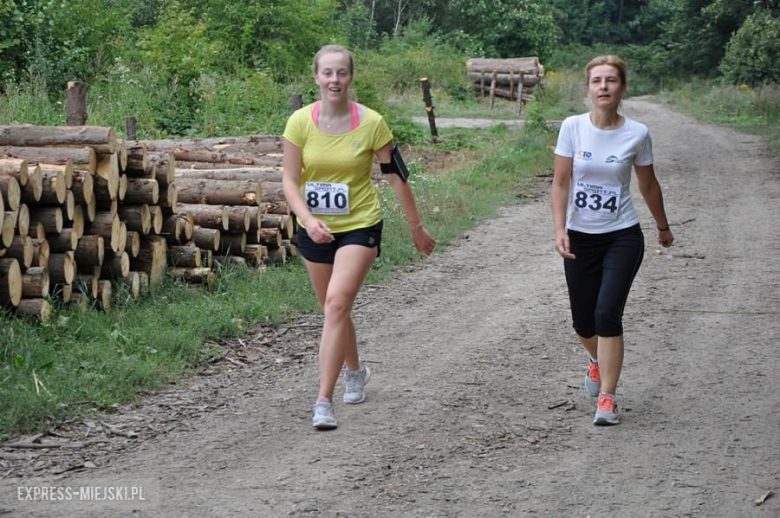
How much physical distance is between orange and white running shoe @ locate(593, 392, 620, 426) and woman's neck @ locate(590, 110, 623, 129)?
1.49m

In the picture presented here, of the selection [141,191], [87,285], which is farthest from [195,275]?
[87,285]

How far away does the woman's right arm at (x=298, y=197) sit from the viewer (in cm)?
528

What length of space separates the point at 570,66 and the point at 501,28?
8.37 m

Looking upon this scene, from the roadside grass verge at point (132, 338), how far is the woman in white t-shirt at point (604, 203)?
9.19ft

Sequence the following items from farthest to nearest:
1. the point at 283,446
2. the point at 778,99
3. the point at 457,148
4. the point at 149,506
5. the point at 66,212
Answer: the point at 778,99, the point at 457,148, the point at 66,212, the point at 283,446, the point at 149,506

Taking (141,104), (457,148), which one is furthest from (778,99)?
(141,104)

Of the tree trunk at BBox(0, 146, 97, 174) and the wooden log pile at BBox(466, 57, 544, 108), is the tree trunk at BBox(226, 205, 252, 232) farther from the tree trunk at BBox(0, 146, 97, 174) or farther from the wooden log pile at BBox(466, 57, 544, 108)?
the wooden log pile at BBox(466, 57, 544, 108)

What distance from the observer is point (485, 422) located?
5.70 m

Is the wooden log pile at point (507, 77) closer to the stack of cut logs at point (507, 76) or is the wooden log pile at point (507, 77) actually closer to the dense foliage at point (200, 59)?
the stack of cut logs at point (507, 76)

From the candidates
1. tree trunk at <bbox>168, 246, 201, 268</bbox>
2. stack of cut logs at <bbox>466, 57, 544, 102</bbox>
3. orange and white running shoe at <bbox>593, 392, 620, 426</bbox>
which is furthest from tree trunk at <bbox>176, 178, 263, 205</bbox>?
stack of cut logs at <bbox>466, 57, 544, 102</bbox>

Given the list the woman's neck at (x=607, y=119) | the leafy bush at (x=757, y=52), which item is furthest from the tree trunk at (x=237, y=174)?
the leafy bush at (x=757, y=52)

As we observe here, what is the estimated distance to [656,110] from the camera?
37.3m

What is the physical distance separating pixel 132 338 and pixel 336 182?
248cm

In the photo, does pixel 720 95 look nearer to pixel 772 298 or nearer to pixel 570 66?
pixel 570 66
